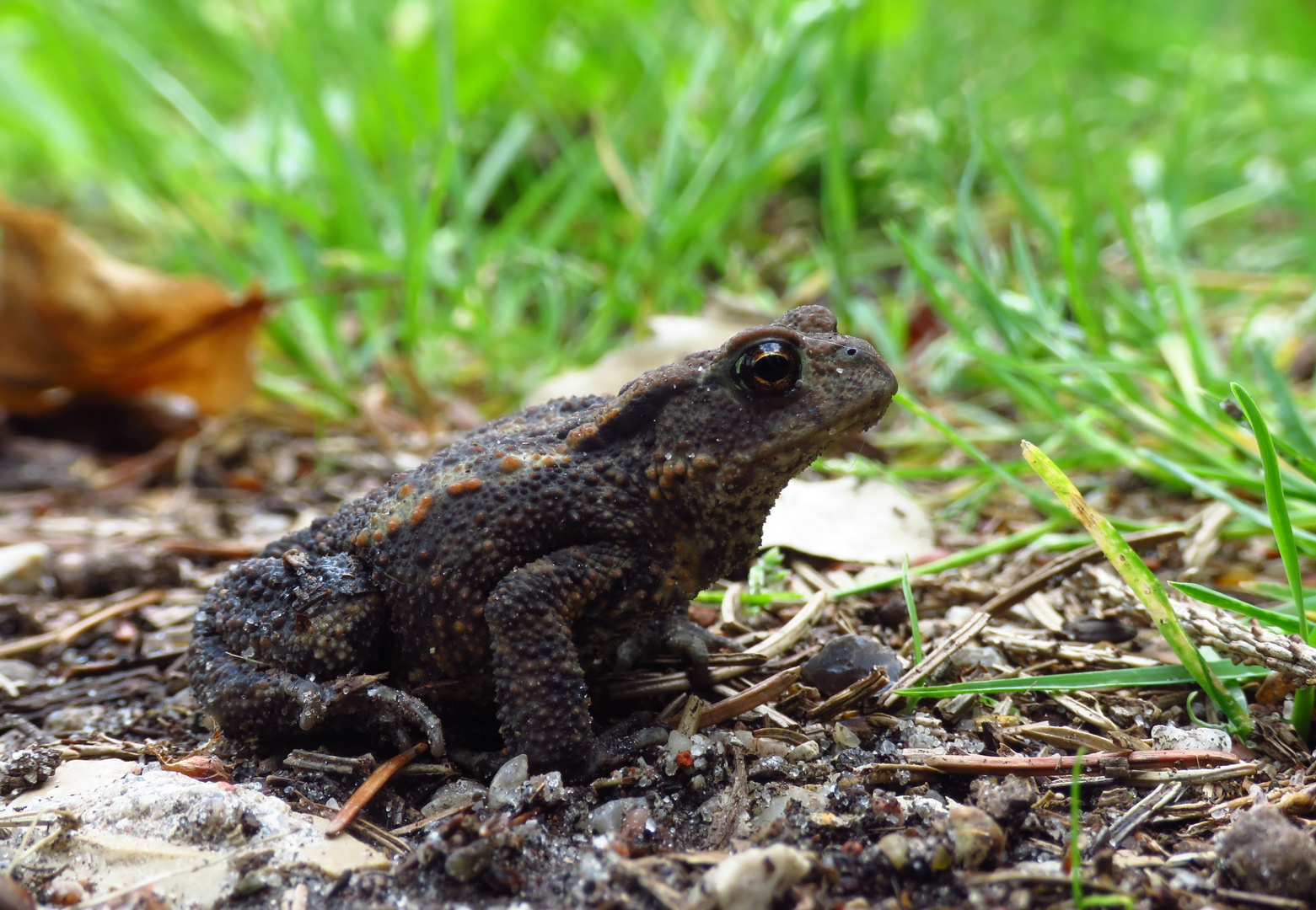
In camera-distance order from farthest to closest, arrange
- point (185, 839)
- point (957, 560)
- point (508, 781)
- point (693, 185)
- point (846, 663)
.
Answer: point (693, 185), point (957, 560), point (846, 663), point (508, 781), point (185, 839)

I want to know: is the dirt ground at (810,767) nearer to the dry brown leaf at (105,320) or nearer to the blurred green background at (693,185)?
the blurred green background at (693,185)

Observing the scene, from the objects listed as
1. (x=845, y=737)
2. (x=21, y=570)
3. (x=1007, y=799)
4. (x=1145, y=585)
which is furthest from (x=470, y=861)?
(x=21, y=570)

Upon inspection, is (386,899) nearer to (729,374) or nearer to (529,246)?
(729,374)

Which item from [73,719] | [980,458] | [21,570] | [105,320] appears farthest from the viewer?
[105,320]

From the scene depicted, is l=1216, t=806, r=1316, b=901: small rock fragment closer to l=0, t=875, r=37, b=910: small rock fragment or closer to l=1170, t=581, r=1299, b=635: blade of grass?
l=1170, t=581, r=1299, b=635: blade of grass

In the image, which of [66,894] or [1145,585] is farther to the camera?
[1145,585]

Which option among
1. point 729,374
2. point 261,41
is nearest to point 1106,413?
point 729,374

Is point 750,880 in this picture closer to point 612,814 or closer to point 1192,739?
point 612,814
